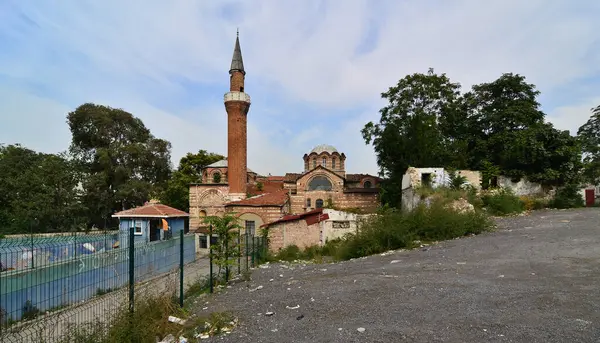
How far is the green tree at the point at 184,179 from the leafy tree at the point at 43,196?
8.18 meters

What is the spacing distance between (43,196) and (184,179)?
479 inches

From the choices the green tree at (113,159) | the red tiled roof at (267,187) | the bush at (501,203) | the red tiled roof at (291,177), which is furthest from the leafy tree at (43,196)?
the bush at (501,203)

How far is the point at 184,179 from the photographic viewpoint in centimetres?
3709

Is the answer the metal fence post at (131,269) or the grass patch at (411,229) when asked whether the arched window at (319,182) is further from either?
the metal fence post at (131,269)

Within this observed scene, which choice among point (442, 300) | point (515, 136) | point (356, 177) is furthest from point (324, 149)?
point (442, 300)

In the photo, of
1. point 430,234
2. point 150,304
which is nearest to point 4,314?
point 150,304

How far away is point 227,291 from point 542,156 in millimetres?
22605

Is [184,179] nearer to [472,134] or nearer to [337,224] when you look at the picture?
[337,224]

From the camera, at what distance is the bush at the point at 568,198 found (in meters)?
21.2

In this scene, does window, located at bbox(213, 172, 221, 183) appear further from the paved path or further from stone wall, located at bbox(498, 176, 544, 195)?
the paved path

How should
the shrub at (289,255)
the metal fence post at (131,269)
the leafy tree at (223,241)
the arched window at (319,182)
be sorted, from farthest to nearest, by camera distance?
the arched window at (319,182) → the shrub at (289,255) → the leafy tree at (223,241) → the metal fence post at (131,269)

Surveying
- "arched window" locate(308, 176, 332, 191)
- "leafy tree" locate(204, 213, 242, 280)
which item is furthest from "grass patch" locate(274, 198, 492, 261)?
"arched window" locate(308, 176, 332, 191)

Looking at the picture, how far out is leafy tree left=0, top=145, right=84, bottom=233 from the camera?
29.1 m

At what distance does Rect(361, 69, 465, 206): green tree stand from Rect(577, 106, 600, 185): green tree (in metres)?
Answer: 8.74
